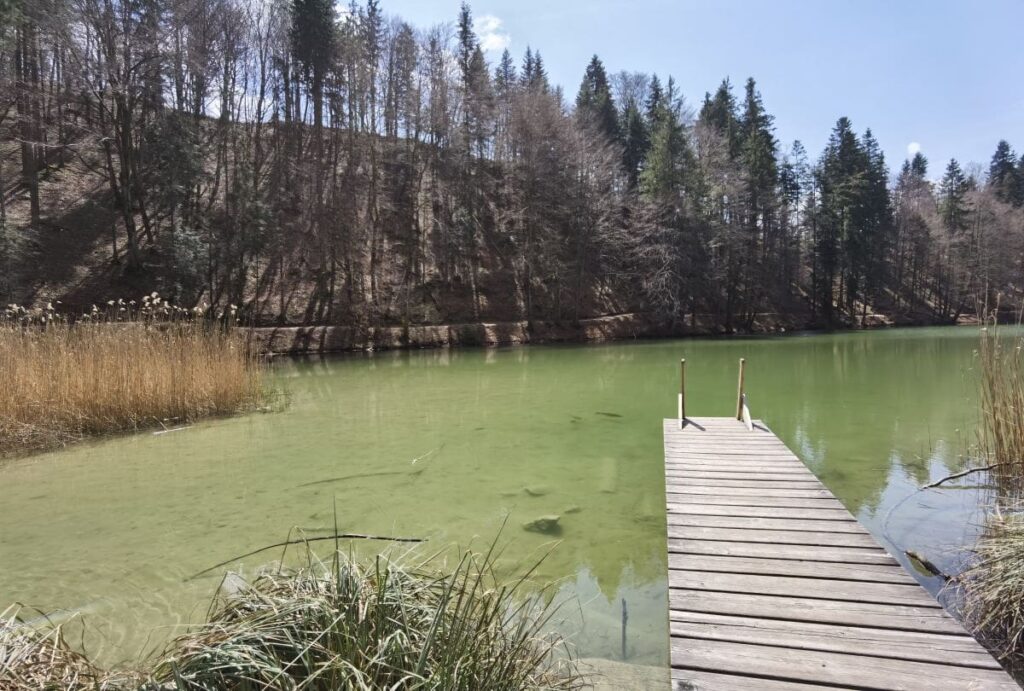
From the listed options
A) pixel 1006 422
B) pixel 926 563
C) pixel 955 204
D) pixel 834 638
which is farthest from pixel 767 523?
pixel 955 204

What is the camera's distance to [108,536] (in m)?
4.83

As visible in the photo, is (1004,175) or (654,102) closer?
(654,102)

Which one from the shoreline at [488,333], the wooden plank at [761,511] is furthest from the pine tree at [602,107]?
the wooden plank at [761,511]

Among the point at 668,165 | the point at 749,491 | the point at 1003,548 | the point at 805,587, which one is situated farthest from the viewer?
the point at 668,165

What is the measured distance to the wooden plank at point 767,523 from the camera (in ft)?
12.8

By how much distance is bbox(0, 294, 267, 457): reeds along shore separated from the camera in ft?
24.0

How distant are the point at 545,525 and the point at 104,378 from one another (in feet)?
22.7

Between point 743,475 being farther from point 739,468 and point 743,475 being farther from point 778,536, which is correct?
point 778,536

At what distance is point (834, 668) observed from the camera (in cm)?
242

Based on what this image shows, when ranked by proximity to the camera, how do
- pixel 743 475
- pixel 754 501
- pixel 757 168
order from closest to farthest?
pixel 754 501
pixel 743 475
pixel 757 168

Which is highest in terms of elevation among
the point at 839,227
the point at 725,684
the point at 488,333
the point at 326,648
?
the point at 839,227

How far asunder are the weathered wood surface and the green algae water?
482 millimetres

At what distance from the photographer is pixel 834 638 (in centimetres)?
264

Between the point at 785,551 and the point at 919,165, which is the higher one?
the point at 919,165
